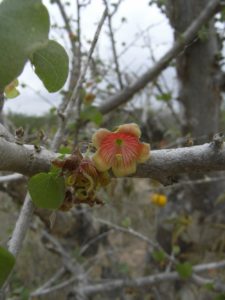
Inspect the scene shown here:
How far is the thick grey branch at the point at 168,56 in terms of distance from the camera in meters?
1.91

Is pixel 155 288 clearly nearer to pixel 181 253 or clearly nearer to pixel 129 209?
pixel 181 253

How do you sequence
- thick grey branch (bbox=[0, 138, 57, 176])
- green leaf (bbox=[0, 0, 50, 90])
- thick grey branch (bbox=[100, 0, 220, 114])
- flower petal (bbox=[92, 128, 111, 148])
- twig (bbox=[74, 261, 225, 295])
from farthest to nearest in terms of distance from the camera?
twig (bbox=[74, 261, 225, 295])
thick grey branch (bbox=[100, 0, 220, 114])
flower petal (bbox=[92, 128, 111, 148])
thick grey branch (bbox=[0, 138, 57, 176])
green leaf (bbox=[0, 0, 50, 90])

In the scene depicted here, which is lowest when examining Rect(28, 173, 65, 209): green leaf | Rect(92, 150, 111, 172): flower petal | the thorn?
Rect(28, 173, 65, 209): green leaf

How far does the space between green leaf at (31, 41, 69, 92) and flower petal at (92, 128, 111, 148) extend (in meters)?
0.11

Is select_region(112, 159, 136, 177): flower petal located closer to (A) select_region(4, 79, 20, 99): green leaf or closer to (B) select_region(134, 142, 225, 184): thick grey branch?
(B) select_region(134, 142, 225, 184): thick grey branch

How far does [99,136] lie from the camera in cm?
65

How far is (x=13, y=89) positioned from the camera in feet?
2.90

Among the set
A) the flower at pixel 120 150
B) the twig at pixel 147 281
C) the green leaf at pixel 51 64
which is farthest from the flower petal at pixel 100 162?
the twig at pixel 147 281

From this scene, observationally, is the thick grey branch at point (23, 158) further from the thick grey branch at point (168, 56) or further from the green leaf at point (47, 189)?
the thick grey branch at point (168, 56)

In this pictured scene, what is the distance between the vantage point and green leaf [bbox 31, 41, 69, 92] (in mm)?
546

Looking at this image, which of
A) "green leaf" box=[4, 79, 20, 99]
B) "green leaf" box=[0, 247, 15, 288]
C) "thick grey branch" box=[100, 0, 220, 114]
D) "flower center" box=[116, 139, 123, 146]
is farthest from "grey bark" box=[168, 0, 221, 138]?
"green leaf" box=[0, 247, 15, 288]

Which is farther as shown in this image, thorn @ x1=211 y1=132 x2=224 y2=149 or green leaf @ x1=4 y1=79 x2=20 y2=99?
green leaf @ x1=4 y1=79 x2=20 y2=99

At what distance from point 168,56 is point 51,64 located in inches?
60.2

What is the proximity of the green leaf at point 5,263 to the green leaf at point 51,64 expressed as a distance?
228 millimetres
